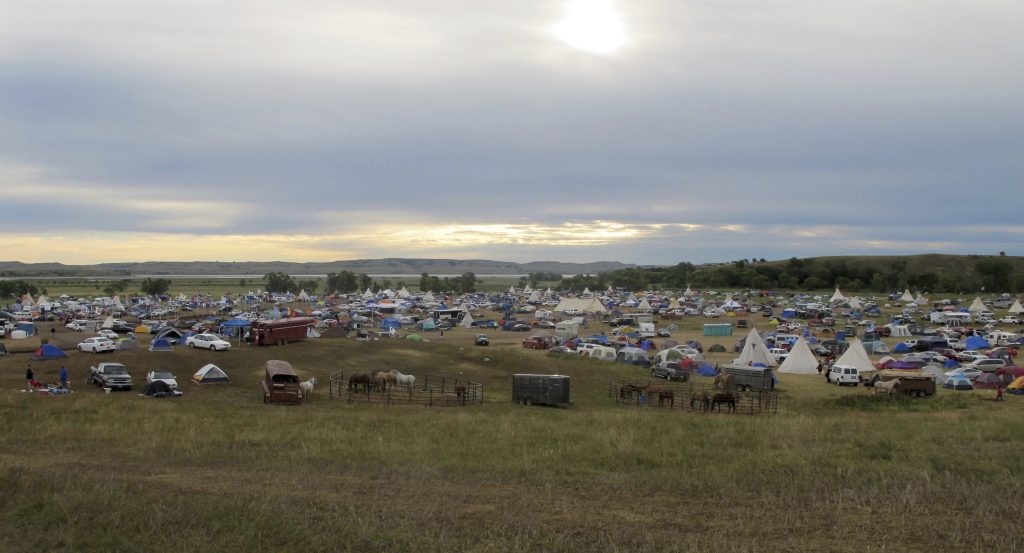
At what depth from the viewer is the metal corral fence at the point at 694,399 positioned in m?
27.9

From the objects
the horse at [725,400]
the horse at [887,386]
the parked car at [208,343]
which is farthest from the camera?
the parked car at [208,343]

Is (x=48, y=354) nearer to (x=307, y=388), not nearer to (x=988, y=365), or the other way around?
(x=307, y=388)

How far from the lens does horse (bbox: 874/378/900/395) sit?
30781mm

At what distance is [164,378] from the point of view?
27.7 meters

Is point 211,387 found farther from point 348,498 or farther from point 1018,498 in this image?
point 1018,498

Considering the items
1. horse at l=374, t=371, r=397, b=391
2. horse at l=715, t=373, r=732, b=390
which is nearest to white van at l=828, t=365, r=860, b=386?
horse at l=715, t=373, r=732, b=390

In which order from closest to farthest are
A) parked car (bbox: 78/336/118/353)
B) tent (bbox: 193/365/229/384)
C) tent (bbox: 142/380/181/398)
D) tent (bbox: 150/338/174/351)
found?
1. tent (bbox: 142/380/181/398)
2. tent (bbox: 193/365/229/384)
3. parked car (bbox: 78/336/118/353)
4. tent (bbox: 150/338/174/351)

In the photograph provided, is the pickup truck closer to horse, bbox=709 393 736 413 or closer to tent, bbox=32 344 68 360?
tent, bbox=32 344 68 360

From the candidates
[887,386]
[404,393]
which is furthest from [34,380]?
[887,386]

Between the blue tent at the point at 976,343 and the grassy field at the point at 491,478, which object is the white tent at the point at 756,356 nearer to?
the grassy field at the point at 491,478

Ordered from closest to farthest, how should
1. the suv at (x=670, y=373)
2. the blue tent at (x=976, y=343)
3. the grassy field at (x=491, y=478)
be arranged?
the grassy field at (x=491, y=478) < the suv at (x=670, y=373) < the blue tent at (x=976, y=343)

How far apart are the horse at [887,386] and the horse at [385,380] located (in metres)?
20.7

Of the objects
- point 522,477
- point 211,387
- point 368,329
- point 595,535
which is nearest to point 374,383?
point 211,387

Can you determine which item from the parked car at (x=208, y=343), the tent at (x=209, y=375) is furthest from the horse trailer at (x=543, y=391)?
the parked car at (x=208, y=343)
